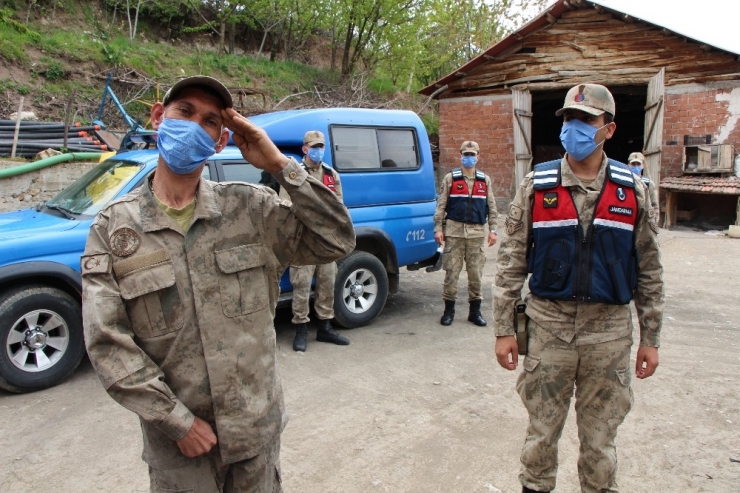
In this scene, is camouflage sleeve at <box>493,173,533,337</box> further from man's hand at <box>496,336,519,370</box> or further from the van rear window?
the van rear window

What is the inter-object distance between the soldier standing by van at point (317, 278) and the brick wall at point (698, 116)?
10.0m

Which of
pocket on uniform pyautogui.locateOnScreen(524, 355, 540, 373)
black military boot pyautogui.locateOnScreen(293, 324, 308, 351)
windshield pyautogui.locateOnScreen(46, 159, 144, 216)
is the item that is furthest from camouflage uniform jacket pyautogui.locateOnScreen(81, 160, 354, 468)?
black military boot pyautogui.locateOnScreen(293, 324, 308, 351)

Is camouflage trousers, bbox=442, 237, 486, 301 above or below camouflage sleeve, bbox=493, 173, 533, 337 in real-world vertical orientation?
below

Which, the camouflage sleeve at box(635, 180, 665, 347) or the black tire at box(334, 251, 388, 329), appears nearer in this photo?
the camouflage sleeve at box(635, 180, 665, 347)

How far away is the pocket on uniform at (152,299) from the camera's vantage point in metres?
1.67

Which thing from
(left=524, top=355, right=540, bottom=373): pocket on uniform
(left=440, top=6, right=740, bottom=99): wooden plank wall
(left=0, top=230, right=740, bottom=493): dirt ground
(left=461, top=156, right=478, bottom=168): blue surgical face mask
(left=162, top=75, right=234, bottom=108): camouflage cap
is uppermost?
(left=440, top=6, right=740, bottom=99): wooden plank wall

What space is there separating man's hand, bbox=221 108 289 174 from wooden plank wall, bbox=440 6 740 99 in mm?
12441

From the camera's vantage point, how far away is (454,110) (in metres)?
13.9

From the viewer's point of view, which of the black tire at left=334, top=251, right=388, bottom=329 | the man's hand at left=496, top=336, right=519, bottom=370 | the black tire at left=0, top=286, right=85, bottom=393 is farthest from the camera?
the black tire at left=334, top=251, right=388, bottom=329

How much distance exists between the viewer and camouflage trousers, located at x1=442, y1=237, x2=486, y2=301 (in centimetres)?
616

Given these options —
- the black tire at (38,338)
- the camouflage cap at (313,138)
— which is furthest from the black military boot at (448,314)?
the black tire at (38,338)

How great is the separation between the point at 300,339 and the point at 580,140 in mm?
3496

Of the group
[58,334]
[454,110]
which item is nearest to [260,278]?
[58,334]

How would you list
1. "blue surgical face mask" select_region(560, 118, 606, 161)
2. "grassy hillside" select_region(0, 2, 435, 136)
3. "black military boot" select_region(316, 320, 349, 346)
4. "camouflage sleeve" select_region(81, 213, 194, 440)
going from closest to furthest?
"camouflage sleeve" select_region(81, 213, 194, 440), "blue surgical face mask" select_region(560, 118, 606, 161), "black military boot" select_region(316, 320, 349, 346), "grassy hillside" select_region(0, 2, 435, 136)
